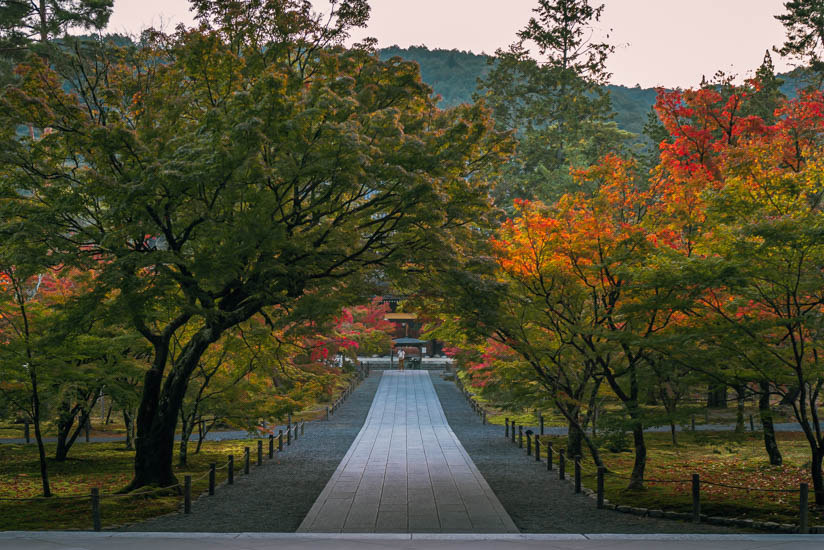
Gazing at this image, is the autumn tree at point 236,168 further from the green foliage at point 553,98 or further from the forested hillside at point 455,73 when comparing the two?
the forested hillside at point 455,73

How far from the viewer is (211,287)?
13867 mm

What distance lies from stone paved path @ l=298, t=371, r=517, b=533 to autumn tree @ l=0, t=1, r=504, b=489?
13.1ft

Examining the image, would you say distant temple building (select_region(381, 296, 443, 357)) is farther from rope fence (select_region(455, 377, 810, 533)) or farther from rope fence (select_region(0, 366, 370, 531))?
rope fence (select_region(455, 377, 810, 533))

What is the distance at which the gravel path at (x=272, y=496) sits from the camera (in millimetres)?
12395

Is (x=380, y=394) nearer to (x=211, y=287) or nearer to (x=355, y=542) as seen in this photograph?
(x=211, y=287)

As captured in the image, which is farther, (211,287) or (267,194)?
(211,287)

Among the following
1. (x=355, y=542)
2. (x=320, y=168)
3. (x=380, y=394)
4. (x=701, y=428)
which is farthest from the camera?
(x=380, y=394)

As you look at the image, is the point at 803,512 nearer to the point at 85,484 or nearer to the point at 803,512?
the point at 803,512

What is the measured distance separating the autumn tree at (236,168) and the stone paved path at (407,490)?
3.99m

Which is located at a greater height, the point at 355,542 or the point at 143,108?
the point at 143,108

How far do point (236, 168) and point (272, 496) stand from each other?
806 cm

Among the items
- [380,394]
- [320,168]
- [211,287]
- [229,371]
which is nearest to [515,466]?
[229,371]

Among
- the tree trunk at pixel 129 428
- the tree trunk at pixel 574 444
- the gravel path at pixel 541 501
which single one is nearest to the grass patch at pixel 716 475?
the tree trunk at pixel 574 444

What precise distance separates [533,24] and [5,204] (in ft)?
133
